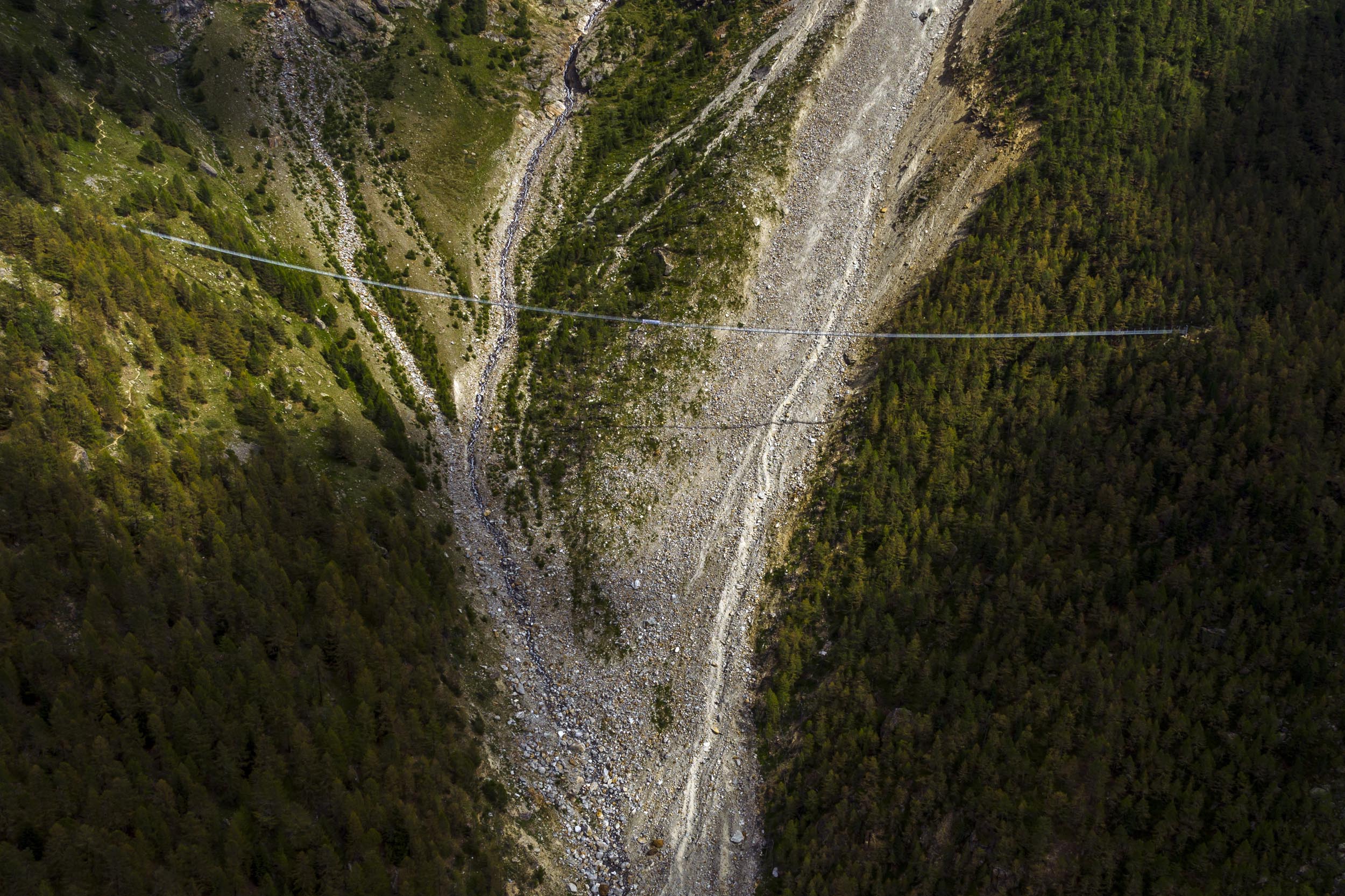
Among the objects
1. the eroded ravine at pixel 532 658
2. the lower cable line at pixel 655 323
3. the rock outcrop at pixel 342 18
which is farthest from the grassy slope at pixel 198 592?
the rock outcrop at pixel 342 18

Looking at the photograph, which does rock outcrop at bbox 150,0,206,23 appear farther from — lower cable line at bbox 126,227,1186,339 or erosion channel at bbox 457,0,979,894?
erosion channel at bbox 457,0,979,894

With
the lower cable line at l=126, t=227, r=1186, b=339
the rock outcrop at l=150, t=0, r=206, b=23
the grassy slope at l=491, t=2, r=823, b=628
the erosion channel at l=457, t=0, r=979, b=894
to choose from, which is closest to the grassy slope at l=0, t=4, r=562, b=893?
the lower cable line at l=126, t=227, r=1186, b=339

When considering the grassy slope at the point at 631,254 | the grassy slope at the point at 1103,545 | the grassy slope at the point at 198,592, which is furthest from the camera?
the grassy slope at the point at 631,254

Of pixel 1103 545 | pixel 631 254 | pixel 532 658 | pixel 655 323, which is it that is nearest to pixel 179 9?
pixel 631 254

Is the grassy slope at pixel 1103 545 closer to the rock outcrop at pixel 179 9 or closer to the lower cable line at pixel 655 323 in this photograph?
the lower cable line at pixel 655 323

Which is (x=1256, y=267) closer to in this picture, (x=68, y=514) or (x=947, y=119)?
(x=947, y=119)

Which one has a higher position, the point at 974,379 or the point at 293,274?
the point at 293,274

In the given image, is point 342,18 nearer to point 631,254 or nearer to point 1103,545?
point 631,254

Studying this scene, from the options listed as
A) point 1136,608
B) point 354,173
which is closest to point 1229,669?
point 1136,608
